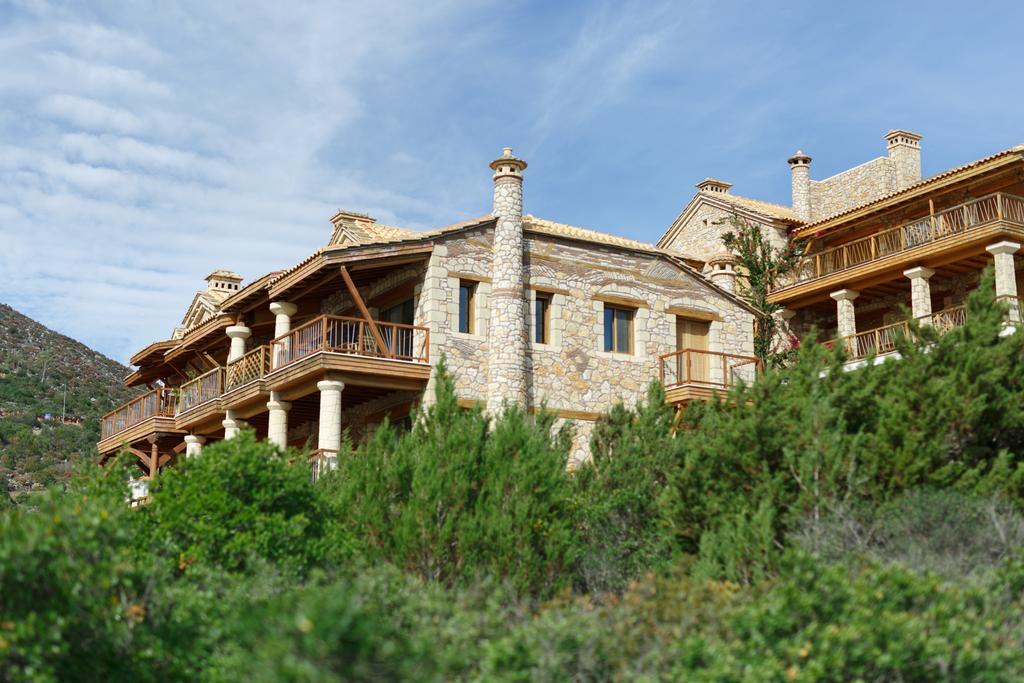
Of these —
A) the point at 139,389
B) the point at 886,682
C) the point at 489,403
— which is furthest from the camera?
the point at 139,389

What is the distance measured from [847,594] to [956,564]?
2861mm

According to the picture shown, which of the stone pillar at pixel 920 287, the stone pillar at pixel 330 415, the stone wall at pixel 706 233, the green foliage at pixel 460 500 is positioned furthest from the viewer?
the stone wall at pixel 706 233

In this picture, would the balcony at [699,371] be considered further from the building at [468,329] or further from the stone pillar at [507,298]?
the stone pillar at [507,298]

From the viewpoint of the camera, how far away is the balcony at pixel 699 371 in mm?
23484

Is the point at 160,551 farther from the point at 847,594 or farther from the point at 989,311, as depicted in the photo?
the point at 989,311

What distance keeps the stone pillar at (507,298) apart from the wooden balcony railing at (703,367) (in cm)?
363

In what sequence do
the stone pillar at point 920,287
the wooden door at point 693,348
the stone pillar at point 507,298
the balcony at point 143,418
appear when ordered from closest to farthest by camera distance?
the stone pillar at point 507,298 < the wooden door at point 693,348 < the stone pillar at point 920,287 < the balcony at point 143,418

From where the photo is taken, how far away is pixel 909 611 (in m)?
9.89

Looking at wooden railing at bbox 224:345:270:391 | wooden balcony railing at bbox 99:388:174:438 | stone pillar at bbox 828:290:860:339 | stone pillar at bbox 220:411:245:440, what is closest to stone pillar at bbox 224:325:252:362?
wooden railing at bbox 224:345:270:391

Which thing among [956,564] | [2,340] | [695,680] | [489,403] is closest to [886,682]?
[695,680]

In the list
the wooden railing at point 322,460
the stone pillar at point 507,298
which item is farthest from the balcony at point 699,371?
the wooden railing at point 322,460

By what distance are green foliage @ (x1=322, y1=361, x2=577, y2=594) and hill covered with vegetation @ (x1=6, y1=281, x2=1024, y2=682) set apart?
0.12 feet

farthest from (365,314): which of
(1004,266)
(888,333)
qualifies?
(1004,266)

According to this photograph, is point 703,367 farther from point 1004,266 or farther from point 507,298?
point 1004,266
